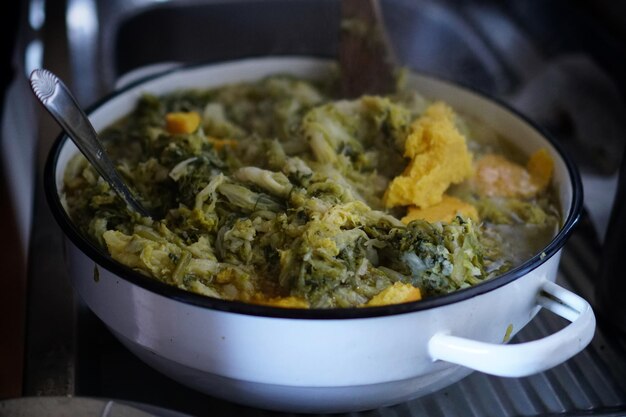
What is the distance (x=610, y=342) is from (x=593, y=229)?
327 millimetres

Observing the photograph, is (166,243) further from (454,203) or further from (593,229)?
(593,229)

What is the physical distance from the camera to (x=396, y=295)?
3.11 ft

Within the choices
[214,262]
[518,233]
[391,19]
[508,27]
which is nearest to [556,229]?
[518,233]

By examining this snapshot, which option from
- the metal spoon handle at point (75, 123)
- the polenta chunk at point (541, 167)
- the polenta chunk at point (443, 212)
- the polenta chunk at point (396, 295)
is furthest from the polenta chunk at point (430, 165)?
the metal spoon handle at point (75, 123)

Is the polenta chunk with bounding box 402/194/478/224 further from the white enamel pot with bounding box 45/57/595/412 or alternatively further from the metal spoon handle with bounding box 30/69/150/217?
the metal spoon handle with bounding box 30/69/150/217

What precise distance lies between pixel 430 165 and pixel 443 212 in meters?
0.09

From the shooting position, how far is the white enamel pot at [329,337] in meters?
0.88

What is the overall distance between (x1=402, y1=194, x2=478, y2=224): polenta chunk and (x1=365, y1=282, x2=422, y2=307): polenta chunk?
21cm

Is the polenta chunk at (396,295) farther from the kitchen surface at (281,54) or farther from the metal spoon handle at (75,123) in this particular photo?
the metal spoon handle at (75,123)

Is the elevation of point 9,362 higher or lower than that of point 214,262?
lower

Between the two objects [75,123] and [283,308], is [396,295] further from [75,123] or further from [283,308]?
[75,123]

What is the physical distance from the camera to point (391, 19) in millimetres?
2281

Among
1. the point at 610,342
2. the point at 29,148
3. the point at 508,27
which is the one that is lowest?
the point at 29,148

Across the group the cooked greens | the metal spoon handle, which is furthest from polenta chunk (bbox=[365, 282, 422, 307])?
the metal spoon handle
